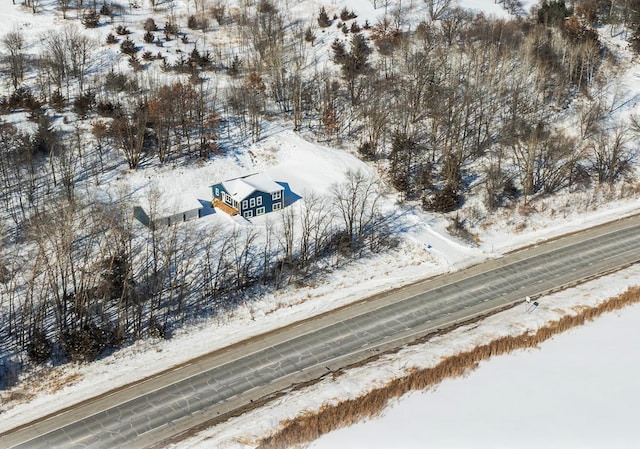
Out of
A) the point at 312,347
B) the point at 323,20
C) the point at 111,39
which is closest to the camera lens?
the point at 312,347

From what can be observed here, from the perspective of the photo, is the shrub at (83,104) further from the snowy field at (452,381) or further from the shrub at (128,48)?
the snowy field at (452,381)

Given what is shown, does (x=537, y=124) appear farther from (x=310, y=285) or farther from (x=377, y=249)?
(x=310, y=285)

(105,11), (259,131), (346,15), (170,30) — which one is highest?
(105,11)

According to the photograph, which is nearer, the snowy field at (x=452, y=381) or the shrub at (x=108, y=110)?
the snowy field at (x=452, y=381)

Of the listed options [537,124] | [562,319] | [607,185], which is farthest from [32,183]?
[607,185]

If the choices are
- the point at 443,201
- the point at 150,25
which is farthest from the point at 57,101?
the point at 443,201

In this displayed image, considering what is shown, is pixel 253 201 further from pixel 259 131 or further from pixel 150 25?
pixel 150 25

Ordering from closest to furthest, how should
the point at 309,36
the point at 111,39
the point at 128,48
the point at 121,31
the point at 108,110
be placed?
the point at 108,110
the point at 128,48
the point at 111,39
the point at 121,31
the point at 309,36

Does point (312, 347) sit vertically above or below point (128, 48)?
below

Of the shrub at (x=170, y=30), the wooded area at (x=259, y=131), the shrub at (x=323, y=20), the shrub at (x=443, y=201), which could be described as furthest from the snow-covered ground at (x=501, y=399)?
the shrub at (x=170, y=30)
